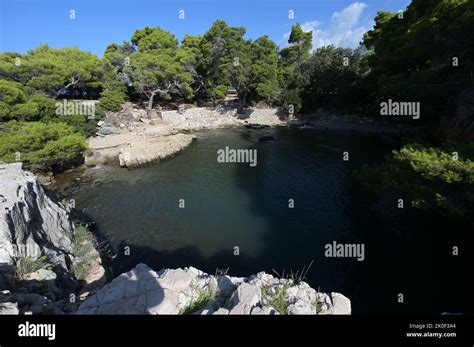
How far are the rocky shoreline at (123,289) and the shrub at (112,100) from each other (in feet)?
84.4

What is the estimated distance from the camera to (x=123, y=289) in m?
5.31

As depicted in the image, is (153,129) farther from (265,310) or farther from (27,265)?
(265,310)

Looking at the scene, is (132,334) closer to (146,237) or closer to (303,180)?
(146,237)

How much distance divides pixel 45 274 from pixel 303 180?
52.5 ft

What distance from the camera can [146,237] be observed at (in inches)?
505

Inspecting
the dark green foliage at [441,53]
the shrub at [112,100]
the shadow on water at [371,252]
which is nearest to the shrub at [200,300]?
the shadow on water at [371,252]

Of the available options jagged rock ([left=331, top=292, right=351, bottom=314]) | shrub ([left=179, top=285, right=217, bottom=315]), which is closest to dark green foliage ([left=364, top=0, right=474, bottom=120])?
jagged rock ([left=331, top=292, right=351, bottom=314])

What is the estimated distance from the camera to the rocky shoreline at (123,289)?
488 cm

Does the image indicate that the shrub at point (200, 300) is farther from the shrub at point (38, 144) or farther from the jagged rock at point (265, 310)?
the shrub at point (38, 144)

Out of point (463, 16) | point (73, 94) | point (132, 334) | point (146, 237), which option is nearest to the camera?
point (132, 334)

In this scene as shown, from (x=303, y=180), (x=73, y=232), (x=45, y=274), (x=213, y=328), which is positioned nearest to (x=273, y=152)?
(x=303, y=180)

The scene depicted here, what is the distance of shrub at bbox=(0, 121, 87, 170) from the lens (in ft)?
52.9

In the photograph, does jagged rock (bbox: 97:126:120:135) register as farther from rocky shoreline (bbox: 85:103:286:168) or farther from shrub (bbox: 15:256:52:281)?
shrub (bbox: 15:256:52:281)

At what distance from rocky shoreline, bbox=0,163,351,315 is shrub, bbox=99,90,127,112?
2572cm
